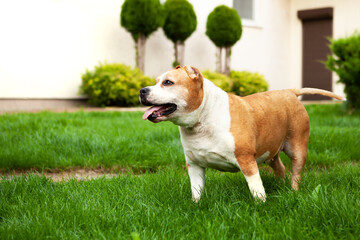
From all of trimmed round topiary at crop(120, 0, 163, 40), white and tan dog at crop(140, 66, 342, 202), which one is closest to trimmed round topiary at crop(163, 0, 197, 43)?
trimmed round topiary at crop(120, 0, 163, 40)

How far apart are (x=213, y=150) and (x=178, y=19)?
9635mm

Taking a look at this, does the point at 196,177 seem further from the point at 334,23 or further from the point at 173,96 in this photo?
the point at 334,23

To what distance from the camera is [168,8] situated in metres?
12.4

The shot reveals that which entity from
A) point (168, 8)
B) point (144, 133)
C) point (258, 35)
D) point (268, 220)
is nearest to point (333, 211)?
point (268, 220)

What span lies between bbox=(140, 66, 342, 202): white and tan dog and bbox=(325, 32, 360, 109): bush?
5863 mm

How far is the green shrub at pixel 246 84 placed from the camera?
43.8ft

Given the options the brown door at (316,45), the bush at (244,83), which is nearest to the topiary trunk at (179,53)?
the bush at (244,83)

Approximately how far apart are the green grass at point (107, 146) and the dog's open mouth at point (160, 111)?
1803mm

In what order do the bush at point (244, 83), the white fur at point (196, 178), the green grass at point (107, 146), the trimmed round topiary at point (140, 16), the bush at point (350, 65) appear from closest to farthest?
1. the white fur at point (196, 178)
2. the green grass at point (107, 146)
3. the bush at point (350, 65)
4. the trimmed round topiary at point (140, 16)
5. the bush at point (244, 83)

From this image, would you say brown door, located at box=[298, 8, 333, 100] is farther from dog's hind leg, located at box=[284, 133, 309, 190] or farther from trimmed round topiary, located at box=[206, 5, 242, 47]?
dog's hind leg, located at box=[284, 133, 309, 190]

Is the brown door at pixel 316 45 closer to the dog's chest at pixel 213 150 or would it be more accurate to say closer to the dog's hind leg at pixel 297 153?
the dog's hind leg at pixel 297 153

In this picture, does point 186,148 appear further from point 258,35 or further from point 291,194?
point 258,35

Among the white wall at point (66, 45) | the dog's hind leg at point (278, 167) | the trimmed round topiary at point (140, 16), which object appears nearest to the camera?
the dog's hind leg at point (278, 167)

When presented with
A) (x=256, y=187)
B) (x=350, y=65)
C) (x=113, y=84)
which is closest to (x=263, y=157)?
(x=256, y=187)
